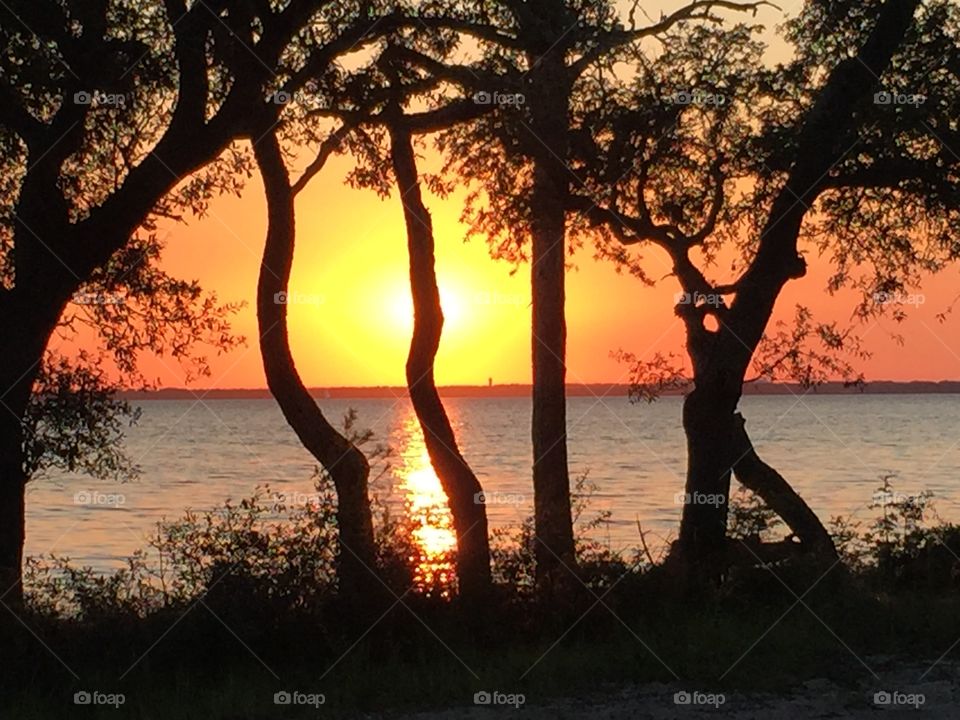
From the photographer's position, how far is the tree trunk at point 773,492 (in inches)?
793

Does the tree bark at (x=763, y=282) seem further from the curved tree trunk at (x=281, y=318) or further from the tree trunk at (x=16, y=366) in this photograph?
the tree trunk at (x=16, y=366)

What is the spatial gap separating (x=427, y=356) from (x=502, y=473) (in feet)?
208

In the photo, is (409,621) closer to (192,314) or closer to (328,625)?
(328,625)

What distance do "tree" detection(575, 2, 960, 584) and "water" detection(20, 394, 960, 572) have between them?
3.41 meters

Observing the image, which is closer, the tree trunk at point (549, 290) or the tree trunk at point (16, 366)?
the tree trunk at point (16, 366)

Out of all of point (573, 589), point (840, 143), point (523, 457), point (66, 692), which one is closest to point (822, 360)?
point (840, 143)

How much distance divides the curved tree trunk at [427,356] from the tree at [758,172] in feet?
6.84

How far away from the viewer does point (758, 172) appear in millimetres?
19391

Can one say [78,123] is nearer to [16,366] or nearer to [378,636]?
[16,366]

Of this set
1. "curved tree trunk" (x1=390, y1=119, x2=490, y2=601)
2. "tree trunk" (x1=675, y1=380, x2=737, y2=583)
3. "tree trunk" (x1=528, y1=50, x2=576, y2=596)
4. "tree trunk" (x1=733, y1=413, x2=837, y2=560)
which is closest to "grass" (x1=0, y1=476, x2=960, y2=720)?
"tree trunk" (x1=675, y1=380, x2=737, y2=583)

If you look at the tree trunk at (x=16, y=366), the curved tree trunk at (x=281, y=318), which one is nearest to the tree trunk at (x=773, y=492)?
the curved tree trunk at (x=281, y=318)

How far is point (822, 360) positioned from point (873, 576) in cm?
397

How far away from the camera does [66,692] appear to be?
13102 mm

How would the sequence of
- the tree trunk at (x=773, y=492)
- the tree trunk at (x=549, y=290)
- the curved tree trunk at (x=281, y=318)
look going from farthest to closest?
the tree trunk at (x=773, y=492) < the tree trunk at (x=549, y=290) < the curved tree trunk at (x=281, y=318)
